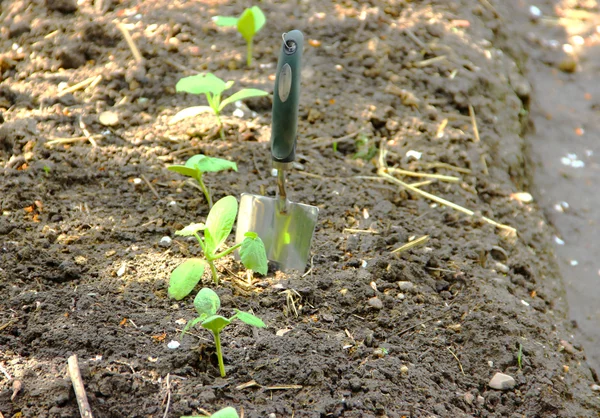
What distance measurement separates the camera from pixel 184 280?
5.82 feet

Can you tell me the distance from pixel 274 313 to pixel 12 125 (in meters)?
1.33

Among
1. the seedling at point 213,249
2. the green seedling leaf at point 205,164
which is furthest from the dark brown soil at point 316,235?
the green seedling leaf at point 205,164

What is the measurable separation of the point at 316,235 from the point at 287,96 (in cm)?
61

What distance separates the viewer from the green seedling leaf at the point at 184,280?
69.7 inches

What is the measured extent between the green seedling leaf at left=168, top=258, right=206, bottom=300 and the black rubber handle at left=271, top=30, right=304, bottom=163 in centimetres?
42

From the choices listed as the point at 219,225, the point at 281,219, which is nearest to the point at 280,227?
the point at 281,219

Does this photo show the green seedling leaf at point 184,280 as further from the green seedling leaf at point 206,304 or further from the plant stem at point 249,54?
the plant stem at point 249,54

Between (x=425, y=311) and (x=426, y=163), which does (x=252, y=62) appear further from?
(x=425, y=311)

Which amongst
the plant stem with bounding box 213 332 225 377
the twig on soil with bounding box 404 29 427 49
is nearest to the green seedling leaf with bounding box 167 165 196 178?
the plant stem with bounding box 213 332 225 377

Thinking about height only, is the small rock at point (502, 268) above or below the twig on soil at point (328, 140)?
below

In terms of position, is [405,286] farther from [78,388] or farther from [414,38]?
[414,38]

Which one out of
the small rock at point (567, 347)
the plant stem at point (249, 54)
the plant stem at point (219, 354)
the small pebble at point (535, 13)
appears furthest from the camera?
the small pebble at point (535, 13)

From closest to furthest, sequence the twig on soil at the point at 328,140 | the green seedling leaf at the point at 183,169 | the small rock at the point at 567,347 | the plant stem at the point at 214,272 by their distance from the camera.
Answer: the plant stem at the point at 214,272 → the green seedling leaf at the point at 183,169 → the small rock at the point at 567,347 → the twig on soil at the point at 328,140

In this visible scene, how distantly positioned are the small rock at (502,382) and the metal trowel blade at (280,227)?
68 centimetres
